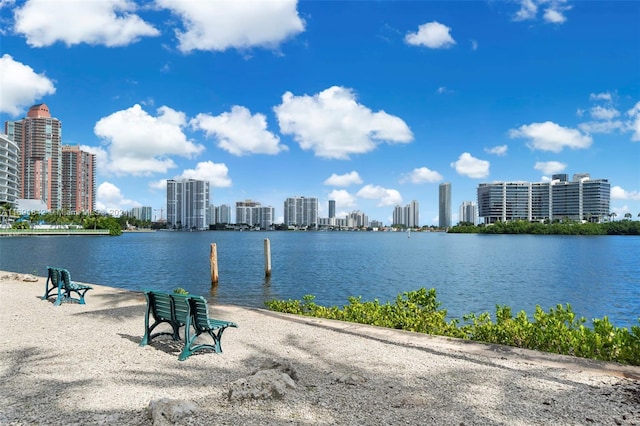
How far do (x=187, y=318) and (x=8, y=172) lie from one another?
154510mm

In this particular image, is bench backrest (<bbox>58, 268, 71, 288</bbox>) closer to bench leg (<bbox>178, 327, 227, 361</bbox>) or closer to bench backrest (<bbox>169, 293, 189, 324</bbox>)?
bench backrest (<bbox>169, 293, 189, 324</bbox>)

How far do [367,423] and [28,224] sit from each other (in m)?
162

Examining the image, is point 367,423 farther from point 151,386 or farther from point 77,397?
point 77,397

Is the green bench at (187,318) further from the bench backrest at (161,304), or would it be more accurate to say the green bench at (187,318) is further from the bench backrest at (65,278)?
the bench backrest at (65,278)

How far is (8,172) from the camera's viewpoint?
5148 inches

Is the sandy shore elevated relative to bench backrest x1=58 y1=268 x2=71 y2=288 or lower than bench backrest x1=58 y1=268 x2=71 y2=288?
lower

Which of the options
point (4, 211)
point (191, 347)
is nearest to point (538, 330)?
point (191, 347)

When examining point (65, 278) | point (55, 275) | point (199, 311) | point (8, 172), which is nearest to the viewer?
point (199, 311)

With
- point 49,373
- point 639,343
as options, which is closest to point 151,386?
point 49,373

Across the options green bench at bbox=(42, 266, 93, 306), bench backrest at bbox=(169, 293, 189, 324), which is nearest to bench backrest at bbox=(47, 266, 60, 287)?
green bench at bbox=(42, 266, 93, 306)

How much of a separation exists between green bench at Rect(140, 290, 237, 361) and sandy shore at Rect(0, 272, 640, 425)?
18 cm

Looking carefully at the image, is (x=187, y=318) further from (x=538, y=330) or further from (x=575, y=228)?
(x=575, y=228)

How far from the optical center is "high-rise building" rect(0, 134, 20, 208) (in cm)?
12738

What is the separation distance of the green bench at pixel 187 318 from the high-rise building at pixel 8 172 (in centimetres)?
14879
